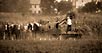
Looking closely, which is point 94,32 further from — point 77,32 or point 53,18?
point 53,18

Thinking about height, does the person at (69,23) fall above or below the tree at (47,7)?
below

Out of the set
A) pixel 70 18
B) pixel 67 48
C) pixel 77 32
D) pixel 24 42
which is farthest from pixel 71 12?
pixel 24 42

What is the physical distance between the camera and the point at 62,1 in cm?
516

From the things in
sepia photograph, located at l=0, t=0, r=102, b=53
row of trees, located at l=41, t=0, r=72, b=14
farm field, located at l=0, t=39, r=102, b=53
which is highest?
row of trees, located at l=41, t=0, r=72, b=14

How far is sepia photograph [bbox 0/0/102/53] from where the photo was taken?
506cm

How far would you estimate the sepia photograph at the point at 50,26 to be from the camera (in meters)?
5.06

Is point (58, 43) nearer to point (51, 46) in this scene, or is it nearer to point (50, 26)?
point (51, 46)

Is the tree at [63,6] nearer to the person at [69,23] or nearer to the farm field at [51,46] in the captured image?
the person at [69,23]

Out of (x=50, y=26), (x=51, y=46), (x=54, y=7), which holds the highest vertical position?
(x=54, y=7)

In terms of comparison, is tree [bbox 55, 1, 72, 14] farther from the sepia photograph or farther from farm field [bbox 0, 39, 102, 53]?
farm field [bbox 0, 39, 102, 53]

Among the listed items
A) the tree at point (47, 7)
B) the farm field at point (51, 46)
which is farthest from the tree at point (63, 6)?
the farm field at point (51, 46)

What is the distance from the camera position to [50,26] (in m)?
5.12

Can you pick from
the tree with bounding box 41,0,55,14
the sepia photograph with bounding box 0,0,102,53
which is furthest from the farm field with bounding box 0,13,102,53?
the tree with bounding box 41,0,55,14

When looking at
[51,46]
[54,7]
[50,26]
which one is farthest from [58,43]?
[54,7]
